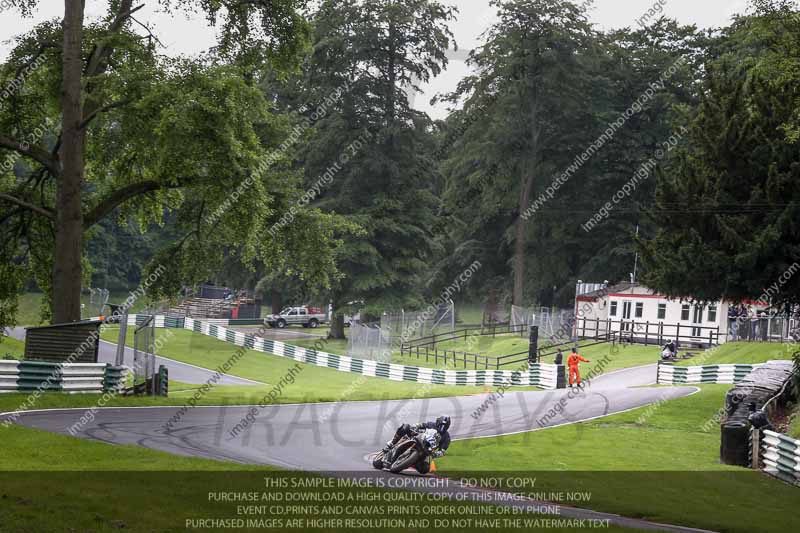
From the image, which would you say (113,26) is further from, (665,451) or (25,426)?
(665,451)

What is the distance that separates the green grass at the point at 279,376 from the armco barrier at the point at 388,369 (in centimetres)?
54

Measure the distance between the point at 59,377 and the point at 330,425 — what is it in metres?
6.50

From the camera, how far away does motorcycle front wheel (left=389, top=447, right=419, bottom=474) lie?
50.5 feet

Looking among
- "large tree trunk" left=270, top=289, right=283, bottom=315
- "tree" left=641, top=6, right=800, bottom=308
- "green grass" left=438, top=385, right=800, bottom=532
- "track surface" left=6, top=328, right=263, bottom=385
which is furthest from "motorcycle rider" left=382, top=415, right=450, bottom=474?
"large tree trunk" left=270, top=289, right=283, bottom=315

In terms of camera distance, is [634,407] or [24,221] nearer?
[24,221]

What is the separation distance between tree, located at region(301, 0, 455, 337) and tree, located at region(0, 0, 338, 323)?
3081 centimetres

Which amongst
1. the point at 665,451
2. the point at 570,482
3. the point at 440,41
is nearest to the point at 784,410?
the point at 665,451

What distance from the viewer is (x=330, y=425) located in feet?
72.4

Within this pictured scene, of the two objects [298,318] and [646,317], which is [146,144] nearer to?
[646,317]

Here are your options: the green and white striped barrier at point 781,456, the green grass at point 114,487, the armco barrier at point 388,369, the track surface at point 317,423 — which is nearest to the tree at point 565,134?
the armco barrier at point 388,369

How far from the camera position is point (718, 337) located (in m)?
47.8

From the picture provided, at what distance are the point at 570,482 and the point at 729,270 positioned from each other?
13863mm

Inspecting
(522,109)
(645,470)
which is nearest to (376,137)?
(522,109)

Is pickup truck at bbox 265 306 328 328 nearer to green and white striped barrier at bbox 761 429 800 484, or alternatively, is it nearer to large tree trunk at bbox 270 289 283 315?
large tree trunk at bbox 270 289 283 315
